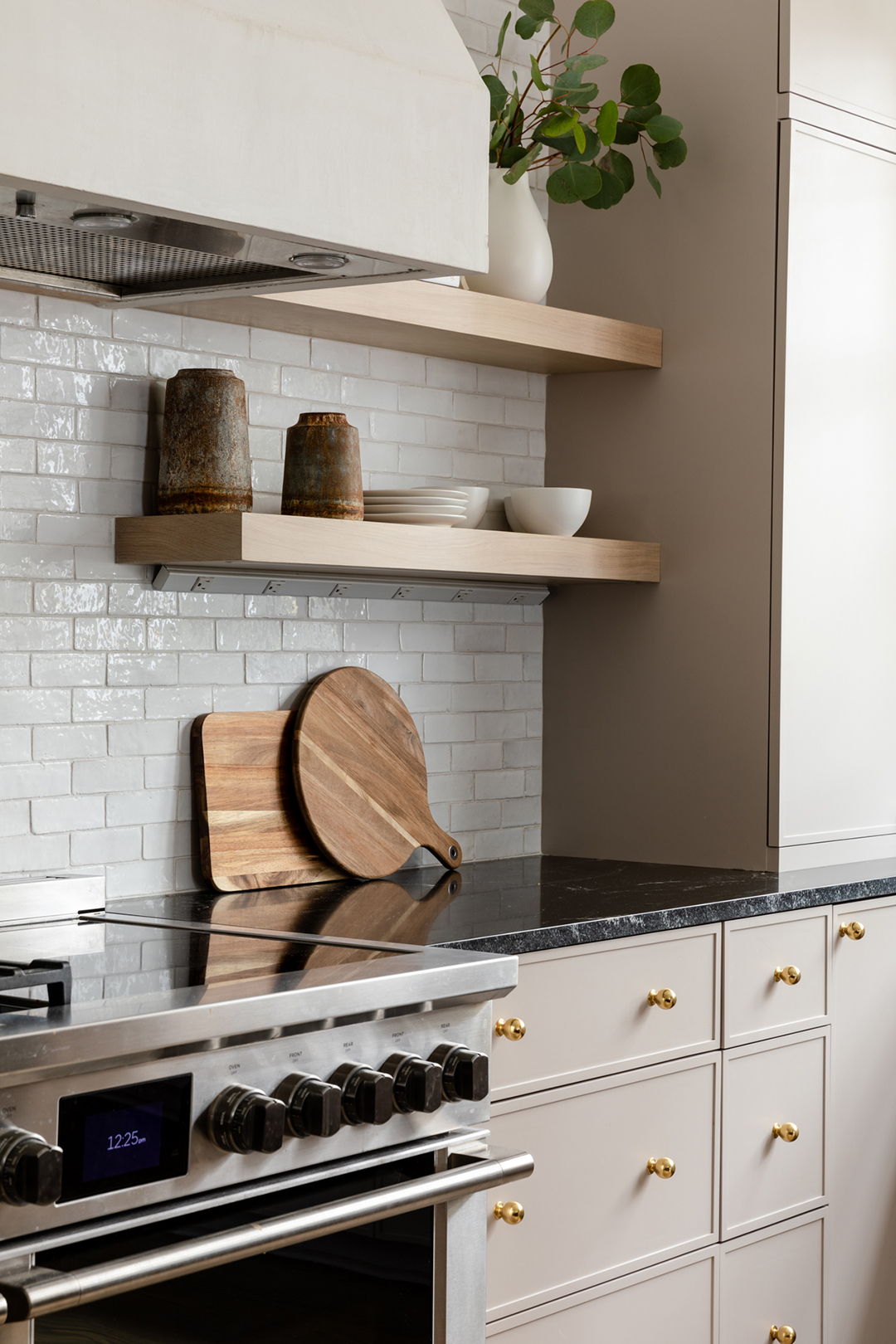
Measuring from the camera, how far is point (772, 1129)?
9.36 ft

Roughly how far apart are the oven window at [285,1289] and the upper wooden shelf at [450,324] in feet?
4.41

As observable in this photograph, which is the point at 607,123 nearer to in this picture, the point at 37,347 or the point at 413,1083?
the point at 37,347

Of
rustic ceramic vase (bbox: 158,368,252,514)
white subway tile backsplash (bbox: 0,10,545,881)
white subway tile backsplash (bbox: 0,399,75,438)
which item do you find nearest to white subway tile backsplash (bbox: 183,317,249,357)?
white subway tile backsplash (bbox: 0,10,545,881)

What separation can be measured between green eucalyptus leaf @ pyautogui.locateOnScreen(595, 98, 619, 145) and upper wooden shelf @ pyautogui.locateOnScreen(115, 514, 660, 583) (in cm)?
77

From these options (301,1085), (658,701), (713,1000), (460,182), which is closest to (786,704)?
(658,701)

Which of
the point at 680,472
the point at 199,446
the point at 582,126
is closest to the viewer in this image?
the point at 199,446

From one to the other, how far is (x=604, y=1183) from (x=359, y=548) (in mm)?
1120

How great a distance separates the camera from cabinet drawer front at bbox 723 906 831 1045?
2.76 m

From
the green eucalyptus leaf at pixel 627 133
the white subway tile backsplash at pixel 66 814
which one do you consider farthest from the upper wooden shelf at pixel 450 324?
the white subway tile backsplash at pixel 66 814

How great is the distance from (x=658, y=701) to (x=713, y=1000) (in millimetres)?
813

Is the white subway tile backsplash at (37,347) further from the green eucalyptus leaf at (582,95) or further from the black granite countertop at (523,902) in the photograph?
the green eucalyptus leaf at (582,95)

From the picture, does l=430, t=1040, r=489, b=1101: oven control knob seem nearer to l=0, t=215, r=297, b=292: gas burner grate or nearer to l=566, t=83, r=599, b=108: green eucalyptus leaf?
l=0, t=215, r=297, b=292: gas burner grate

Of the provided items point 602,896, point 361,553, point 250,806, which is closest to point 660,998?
point 602,896

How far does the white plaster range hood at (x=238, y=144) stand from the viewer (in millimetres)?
1774
